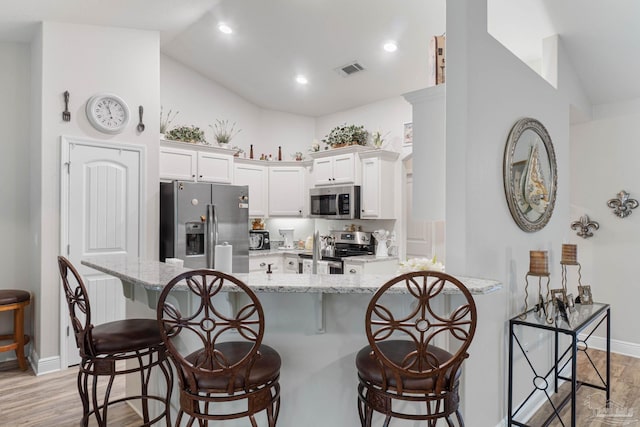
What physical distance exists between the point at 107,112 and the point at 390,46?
116 inches

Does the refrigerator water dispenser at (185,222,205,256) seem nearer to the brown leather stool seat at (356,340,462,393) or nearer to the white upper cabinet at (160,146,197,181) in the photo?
the white upper cabinet at (160,146,197,181)

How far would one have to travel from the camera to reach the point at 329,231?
5.71 meters

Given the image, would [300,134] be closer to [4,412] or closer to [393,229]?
[393,229]

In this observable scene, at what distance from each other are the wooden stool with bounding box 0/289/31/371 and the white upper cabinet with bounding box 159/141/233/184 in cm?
176

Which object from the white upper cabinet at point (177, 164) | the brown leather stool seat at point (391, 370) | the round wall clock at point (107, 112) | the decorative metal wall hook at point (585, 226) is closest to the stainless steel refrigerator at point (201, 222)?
the white upper cabinet at point (177, 164)

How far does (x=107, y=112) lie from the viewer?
3.67 metres

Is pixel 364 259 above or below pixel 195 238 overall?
below

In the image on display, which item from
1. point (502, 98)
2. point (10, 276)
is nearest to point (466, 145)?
point (502, 98)

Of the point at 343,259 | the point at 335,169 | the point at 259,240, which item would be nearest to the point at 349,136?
the point at 335,169

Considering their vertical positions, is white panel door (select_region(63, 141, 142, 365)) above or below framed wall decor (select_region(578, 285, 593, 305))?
above

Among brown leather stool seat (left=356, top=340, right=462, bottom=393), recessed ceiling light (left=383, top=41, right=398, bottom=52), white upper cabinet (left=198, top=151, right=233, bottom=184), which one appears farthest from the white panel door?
brown leather stool seat (left=356, top=340, right=462, bottom=393)

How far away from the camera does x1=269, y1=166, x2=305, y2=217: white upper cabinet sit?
5660 mm

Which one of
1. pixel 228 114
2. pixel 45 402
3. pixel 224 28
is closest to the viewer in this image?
pixel 45 402

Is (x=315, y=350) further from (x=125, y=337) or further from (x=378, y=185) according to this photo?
(x=378, y=185)
